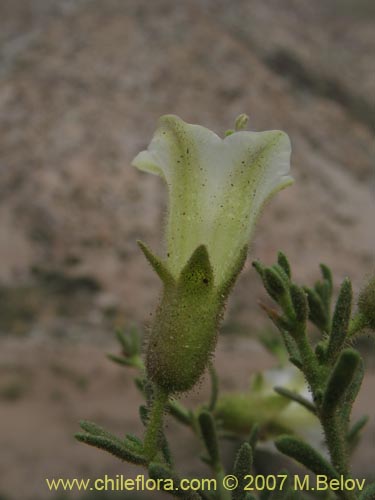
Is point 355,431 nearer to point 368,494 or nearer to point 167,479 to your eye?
point 368,494

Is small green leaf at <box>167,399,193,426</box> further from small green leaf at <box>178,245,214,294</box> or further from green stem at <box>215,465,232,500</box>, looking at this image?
small green leaf at <box>178,245,214,294</box>

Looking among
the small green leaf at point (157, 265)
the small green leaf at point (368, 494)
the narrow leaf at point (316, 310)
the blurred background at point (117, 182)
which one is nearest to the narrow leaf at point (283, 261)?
the narrow leaf at point (316, 310)

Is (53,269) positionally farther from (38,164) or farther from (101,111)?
(101,111)

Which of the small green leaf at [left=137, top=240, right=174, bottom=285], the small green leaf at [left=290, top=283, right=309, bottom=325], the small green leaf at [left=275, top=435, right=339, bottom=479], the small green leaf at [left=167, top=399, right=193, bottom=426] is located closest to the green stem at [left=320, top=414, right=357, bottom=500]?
the small green leaf at [left=275, top=435, right=339, bottom=479]

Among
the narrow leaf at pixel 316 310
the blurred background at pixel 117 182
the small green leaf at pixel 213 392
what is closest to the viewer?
the narrow leaf at pixel 316 310

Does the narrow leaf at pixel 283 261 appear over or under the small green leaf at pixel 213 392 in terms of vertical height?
over

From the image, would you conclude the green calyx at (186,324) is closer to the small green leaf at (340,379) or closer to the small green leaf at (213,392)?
the small green leaf at (340,379)

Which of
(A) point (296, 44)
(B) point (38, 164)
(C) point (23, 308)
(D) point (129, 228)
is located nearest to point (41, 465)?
(C) point (23, 308)
